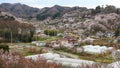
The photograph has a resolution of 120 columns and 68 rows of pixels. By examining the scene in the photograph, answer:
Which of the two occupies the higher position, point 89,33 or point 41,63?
point 41,63

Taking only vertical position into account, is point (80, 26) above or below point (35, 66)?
below

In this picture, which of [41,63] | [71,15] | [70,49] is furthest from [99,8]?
[41,63]

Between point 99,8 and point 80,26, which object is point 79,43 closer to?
point 80,26

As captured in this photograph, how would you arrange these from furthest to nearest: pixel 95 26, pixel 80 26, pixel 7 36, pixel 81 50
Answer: pixel 80 26, pixel 95 26, pixel 7 36, pixel 81 50

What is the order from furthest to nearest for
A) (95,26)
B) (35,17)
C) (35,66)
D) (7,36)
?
(35,17), (95,26), (7,36), (35,66)

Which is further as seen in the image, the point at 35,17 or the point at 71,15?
the point at 35,17

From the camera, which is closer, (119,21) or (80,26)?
(119,21)

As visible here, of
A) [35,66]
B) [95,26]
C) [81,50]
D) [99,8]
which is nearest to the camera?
[35,66]

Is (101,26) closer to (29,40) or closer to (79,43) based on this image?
(29,40)

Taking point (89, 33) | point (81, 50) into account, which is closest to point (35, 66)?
point (81, 50)
